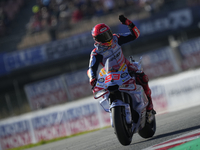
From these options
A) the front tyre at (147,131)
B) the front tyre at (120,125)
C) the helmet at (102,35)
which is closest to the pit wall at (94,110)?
the front tyre at (147,131)

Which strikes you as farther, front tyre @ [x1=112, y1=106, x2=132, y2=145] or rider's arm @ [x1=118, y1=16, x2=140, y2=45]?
rider's arm @ [x1=118, y1=16, x2=140, y2=45]

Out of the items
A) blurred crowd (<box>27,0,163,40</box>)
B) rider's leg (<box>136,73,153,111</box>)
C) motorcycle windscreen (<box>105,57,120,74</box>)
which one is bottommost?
rider's leg (<box>136,73,153,111</box>)

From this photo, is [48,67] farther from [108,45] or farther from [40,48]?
[108,45]

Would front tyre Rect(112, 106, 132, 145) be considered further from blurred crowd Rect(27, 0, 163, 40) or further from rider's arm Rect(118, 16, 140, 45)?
blurred crowd Rect(27, 0, 163, 40)

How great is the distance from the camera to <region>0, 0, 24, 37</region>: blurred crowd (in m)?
21.6

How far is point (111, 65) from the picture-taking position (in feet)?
17.6

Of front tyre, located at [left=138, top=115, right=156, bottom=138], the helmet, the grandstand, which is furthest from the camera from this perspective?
the grandstand

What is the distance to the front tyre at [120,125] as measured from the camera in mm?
4816

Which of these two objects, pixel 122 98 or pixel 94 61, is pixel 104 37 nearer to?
pixel 94 61

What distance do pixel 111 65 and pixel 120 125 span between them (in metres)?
1.00

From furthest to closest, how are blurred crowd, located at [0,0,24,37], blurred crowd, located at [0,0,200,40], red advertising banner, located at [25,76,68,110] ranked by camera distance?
1. blurred crowd, located at [0,0,24,37]
2. blurred crowd, located at [0,0,200,40]
3. red advertising banner, located at [25,76,68,110]

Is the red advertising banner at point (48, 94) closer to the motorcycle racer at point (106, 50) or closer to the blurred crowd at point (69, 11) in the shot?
the blurred crowd at point (69, 11)

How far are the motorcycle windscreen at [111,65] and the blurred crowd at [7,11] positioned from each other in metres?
17.1

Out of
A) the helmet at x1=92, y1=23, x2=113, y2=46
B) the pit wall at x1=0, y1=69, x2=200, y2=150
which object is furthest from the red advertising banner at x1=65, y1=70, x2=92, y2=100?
the helmet at x1=92, y1=23, x2=113, y2=46
